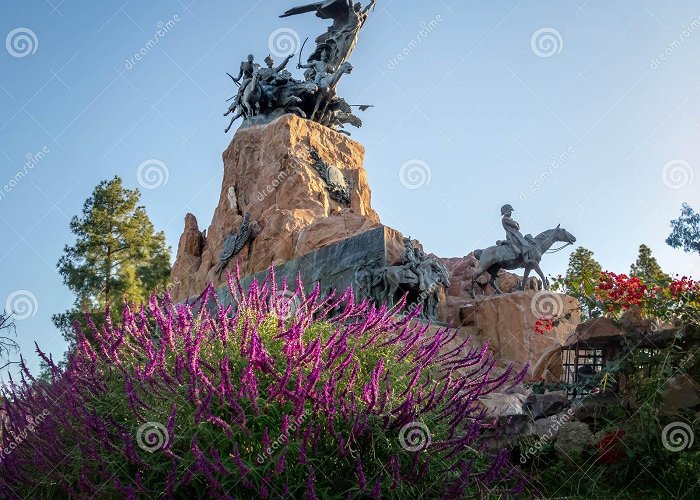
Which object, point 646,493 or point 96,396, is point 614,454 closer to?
point 646,493

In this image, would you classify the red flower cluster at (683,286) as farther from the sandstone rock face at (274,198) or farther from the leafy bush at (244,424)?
the sandstone rock face at (274,198)

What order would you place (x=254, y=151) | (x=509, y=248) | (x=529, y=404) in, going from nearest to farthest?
(x=529, y=404) → (x=509, y=248) → (x=254, y=151)

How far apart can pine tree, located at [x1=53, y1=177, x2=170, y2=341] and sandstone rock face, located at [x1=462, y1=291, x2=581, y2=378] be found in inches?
627

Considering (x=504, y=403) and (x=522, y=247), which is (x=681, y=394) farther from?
(x=522, y=247)

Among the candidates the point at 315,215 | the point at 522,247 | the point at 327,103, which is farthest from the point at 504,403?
the point at 327,103

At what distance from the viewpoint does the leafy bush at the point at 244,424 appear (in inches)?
98.4

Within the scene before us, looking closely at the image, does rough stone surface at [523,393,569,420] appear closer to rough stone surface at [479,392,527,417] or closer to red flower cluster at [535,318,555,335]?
rough stone surface at [479,392,527,417]

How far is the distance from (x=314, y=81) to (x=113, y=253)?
11.1 meters

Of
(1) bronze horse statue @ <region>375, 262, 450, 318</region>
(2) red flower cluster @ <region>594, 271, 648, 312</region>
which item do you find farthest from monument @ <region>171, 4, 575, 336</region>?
(2) red flower cluster @ <region>594, 271, 648, 312</region>

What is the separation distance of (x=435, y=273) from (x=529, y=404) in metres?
8.77

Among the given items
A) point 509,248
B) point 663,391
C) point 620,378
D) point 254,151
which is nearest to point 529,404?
point 620,378

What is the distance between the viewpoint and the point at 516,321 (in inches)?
553

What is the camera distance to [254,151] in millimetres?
22656

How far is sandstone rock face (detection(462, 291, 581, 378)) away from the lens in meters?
13.8
